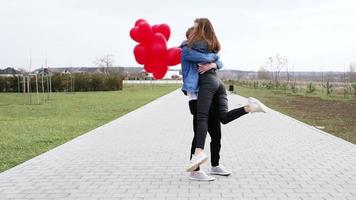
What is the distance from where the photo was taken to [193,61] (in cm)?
511

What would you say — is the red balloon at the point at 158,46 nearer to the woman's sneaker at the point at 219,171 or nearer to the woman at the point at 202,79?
the woman at the point at 202,79

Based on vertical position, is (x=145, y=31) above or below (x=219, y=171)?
above

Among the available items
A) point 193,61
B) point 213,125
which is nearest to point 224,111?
point 213,125

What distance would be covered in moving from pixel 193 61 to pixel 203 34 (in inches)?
12.5

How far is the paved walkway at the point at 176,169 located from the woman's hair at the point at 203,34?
1584mm

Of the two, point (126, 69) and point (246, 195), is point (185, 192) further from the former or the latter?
point (126, 69)

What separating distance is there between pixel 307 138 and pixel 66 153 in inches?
186

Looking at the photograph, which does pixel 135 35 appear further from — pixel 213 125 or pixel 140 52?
pixel 213 125

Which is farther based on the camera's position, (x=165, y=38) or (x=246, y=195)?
(x=165, y=38)

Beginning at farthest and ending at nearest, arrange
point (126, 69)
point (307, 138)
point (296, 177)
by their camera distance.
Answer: point (126, 69) → point (307, 138) → point (296, 177)

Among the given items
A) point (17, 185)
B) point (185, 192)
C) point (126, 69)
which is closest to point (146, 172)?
point (185, 192)

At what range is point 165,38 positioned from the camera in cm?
522

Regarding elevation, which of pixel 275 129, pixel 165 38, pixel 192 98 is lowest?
pixel 275 129

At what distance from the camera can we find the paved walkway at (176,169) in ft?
15.9
